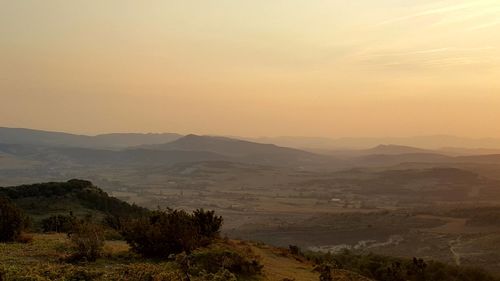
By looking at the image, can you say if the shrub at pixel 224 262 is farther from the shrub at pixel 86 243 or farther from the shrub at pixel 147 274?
the shrub at pixel 86 243

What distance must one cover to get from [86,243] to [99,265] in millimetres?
1201

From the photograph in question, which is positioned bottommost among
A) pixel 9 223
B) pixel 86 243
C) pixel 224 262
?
pixel 224 262

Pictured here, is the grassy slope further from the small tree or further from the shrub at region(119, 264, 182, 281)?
the small tree

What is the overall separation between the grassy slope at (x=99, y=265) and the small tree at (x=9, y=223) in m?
0.75

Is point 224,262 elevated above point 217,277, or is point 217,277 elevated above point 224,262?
point 217,277

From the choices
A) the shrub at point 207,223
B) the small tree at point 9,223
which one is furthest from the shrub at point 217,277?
the small tree at point 9,223

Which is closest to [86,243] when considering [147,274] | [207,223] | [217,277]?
[147,274]

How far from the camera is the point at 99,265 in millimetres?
12312

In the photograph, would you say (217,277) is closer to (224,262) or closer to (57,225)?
(224,262)

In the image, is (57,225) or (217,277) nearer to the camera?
(217,277)

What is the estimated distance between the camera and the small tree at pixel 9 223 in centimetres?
1661

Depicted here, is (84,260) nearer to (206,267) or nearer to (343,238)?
(206,267)

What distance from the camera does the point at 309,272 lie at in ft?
53.6

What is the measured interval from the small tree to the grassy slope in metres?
0.75
